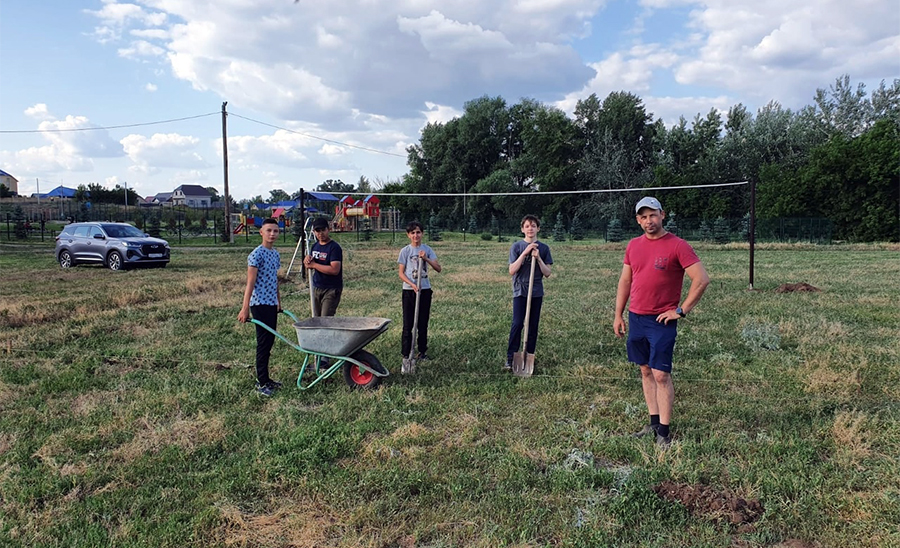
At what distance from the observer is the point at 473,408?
447 cm

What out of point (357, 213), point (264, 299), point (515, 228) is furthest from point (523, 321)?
point (357, 213)

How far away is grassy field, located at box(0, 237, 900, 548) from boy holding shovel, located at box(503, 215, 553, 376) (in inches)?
11.8

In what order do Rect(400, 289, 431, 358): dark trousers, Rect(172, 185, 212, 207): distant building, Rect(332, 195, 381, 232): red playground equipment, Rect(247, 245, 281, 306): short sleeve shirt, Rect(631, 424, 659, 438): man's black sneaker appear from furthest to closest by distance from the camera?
Rect(172, 185, 212, 207): distant building
Rect(332, 195, 381, 232): red playground equipment
Rect(400, 289, 431, 358): dark trousers
Rect(247, 245, 281, 306): short sleeve shirt
Rect(631, 424, 659, 438): man's black sneaker

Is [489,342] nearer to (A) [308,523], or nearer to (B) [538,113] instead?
(A) [308,523]

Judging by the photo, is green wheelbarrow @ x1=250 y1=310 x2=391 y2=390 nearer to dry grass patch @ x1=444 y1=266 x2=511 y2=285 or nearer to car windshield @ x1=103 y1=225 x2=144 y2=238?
dry grass patch @ x1=444 y1=266 x2=511 y2=285

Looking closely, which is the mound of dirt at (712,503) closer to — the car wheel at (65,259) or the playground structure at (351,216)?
the car wheel at (65,259)

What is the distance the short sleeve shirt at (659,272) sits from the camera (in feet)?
11.7

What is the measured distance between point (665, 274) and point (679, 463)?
3.90 feet

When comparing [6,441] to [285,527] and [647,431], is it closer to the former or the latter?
[285,527]

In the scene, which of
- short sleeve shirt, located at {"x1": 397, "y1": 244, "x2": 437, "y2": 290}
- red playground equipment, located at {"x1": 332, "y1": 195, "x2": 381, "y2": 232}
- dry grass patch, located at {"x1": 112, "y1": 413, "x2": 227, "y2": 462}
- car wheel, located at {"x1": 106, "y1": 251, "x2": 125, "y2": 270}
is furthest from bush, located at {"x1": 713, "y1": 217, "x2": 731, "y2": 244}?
dry grass patch, located at {"x1": 112, "y1": 413, "x2": 227, "y2": 462}

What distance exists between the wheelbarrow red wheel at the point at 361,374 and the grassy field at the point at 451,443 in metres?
0.10

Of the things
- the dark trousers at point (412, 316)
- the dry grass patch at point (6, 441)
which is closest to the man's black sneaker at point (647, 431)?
the dark trousers at point (412, 316)

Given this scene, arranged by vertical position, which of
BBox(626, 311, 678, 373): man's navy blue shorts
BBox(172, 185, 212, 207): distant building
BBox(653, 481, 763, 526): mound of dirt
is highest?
BBox(172, 185, 212, 207): distant building

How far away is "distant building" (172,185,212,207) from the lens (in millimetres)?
101125
